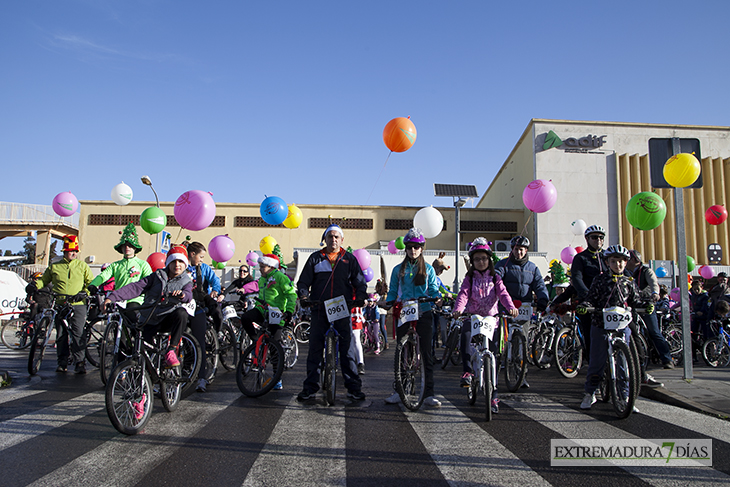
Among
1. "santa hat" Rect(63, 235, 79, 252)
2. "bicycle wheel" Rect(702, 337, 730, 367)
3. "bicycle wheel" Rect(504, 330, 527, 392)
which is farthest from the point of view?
"bicycle wheel" Rect(702, 337, 730, 367)

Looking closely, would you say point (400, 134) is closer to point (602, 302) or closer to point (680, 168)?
point (680, 168)

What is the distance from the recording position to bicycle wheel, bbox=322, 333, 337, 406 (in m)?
5.36

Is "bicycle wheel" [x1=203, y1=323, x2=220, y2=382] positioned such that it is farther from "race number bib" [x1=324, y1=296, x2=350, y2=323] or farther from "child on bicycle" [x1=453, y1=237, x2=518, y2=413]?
"child on bicycle" [x1=453, y1=237, x2=518, y2=413]

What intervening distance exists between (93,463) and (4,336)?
434 inches

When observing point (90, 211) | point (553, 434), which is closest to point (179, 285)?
point (553, 434)

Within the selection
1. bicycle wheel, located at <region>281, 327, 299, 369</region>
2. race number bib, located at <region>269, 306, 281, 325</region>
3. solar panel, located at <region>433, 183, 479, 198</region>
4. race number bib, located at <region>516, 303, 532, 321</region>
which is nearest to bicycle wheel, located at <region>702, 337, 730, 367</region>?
race number bib, located at <region>516, 303, 532, 321</region>

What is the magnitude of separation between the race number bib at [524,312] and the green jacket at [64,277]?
6.99 m

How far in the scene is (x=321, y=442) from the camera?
154 inches

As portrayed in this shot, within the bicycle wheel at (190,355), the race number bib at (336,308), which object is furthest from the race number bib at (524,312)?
the bicycle wheel at (190,355)

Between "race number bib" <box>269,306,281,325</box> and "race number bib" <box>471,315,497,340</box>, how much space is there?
2.58m

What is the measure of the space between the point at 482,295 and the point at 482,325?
548 mm

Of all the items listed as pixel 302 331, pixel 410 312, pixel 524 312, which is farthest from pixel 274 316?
pixel 302 331

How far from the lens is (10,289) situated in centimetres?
1466

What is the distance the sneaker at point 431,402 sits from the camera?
17.5 ft
